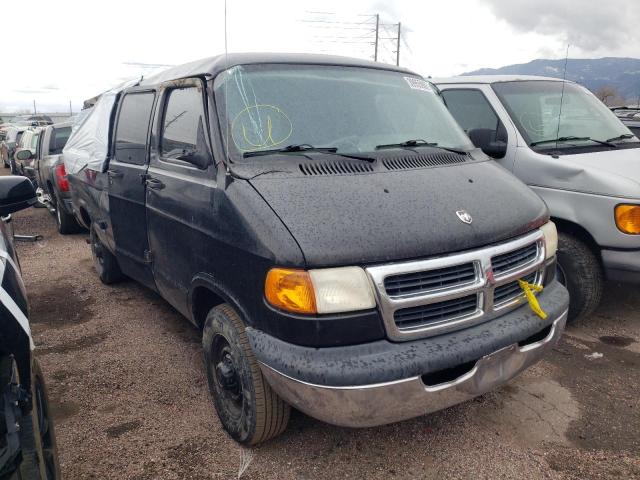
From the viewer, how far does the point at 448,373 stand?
7.73 ft

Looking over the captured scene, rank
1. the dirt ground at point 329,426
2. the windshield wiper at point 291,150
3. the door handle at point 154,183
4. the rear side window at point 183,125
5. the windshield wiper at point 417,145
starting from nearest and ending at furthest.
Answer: the dirt ground at point 329,426, the windshield wiper at point 291,150, the rear side window at point 183,125, the windshield wiper at point 417,145, the door handle at point 154,183

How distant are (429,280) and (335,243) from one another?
474mm

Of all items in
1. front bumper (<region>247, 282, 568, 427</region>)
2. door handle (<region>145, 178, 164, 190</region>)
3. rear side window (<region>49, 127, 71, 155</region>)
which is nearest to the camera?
front bumper (<region>247, 282, 568, 427</region>)

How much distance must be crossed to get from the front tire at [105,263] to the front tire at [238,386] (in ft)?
9.06

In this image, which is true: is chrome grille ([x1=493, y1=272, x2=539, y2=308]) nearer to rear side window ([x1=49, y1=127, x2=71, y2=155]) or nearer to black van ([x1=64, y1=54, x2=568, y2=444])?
black van ([x1=64, y1=54, x2=568, y2=444])

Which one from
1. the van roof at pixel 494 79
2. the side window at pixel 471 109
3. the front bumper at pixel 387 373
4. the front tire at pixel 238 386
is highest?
the van roof at pixel 494 79

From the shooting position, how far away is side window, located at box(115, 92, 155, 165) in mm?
3819

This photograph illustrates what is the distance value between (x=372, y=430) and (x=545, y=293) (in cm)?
128

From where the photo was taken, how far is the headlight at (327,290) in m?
2.17

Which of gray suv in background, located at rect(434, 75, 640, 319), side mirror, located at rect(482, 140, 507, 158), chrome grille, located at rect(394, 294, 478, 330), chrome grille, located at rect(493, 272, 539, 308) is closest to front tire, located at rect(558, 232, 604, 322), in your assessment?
gray suv in background, located at rect(434, 75, 640, 319)

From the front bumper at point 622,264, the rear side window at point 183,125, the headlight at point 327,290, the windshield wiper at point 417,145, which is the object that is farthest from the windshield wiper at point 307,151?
the front bumper at point 622,264

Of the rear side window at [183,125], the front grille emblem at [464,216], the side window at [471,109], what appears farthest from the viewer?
the side window at [471,109]

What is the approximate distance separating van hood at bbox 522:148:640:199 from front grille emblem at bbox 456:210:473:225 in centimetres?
197

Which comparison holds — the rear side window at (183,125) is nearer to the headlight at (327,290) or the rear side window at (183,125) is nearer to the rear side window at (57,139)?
the headlight at (327,290)
